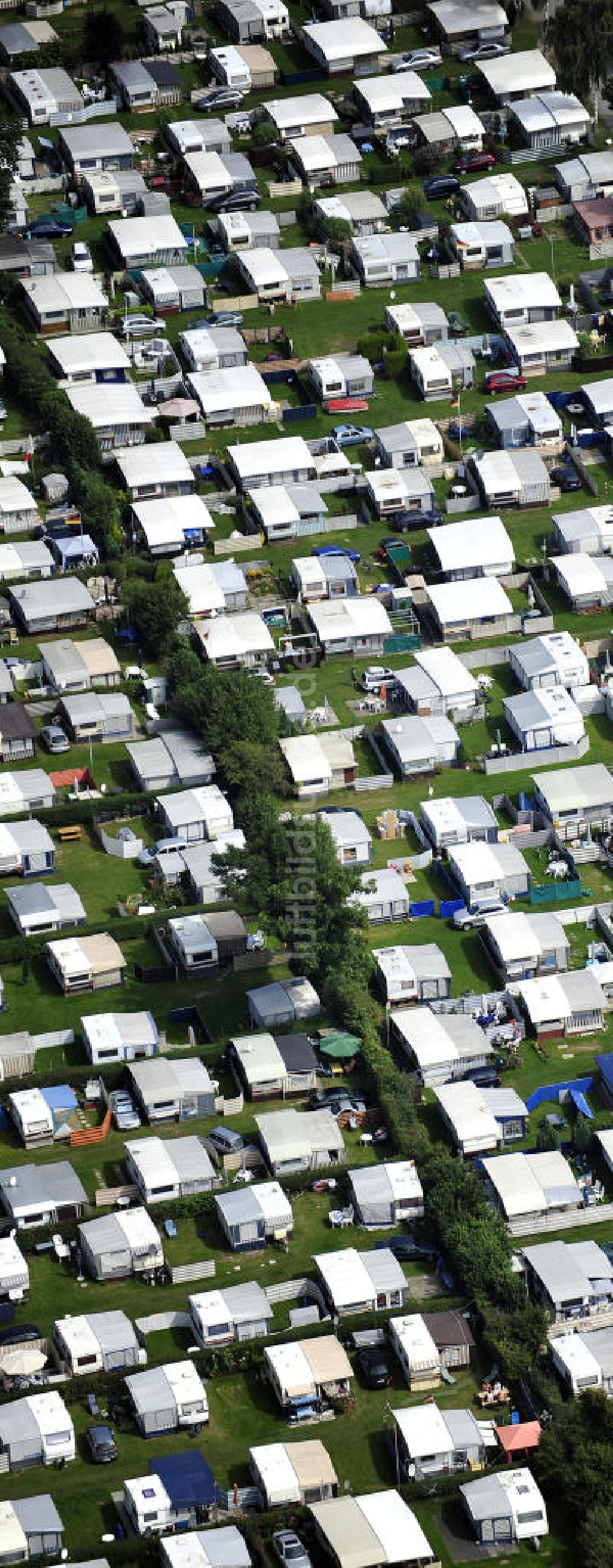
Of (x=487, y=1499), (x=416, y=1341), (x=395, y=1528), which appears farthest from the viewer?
(x=416, y=1341)

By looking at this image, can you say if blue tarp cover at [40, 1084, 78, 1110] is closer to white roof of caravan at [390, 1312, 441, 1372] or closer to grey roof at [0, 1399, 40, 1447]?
grey roof at [0, 1399, 40, 1447]

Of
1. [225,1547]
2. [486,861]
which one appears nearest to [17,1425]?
[225,1547]

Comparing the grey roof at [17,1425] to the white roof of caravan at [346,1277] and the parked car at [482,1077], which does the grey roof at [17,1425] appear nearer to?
the white roof of caravan at [346,1277]

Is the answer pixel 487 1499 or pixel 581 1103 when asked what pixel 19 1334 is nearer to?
pixel 487 1499

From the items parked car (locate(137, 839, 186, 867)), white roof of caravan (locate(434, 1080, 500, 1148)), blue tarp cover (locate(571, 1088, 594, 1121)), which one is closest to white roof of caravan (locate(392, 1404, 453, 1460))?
white roof of caravan (locate(434, 1080, 500, 1148))

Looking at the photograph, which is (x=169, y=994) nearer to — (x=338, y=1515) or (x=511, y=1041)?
(x=511, y=1041)
